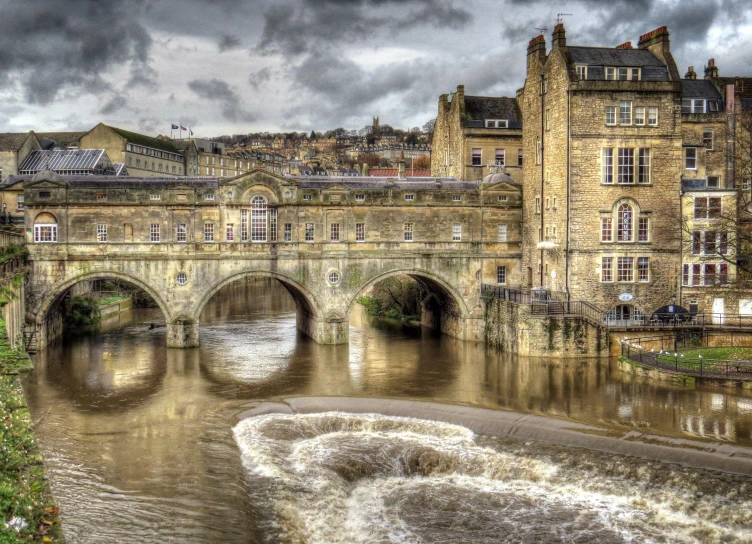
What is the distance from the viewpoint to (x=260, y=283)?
275 feet

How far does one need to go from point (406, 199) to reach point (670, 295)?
50.2 ft

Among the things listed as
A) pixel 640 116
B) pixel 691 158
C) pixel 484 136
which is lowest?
pixel 691 158

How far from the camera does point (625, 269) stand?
41594 millimetres

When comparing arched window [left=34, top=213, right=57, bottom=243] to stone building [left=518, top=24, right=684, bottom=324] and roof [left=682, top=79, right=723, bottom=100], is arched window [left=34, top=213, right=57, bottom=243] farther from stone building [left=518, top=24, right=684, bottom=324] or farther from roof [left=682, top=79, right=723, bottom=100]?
roof [left=682, top=79, right=723, bottom=100]

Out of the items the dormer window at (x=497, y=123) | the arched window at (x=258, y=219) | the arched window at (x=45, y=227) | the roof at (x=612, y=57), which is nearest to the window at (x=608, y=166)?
the roof at (x=612, y=57)

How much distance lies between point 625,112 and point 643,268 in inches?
328

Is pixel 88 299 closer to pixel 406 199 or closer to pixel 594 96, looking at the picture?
pixel 406 199

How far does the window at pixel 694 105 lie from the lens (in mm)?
49969

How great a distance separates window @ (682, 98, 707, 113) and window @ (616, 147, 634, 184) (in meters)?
11.6

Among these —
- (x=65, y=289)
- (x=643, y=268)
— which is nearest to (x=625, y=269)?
(x=643, y=268)

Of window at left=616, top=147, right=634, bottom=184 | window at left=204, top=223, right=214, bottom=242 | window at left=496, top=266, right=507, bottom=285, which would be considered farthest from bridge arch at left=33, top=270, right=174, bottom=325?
window at left=616, top=147, right=634, bottom=184

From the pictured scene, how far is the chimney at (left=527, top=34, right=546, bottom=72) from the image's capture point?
43875mm

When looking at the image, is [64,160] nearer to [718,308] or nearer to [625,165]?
[625,165]

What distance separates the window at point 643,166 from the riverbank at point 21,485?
33404mm
